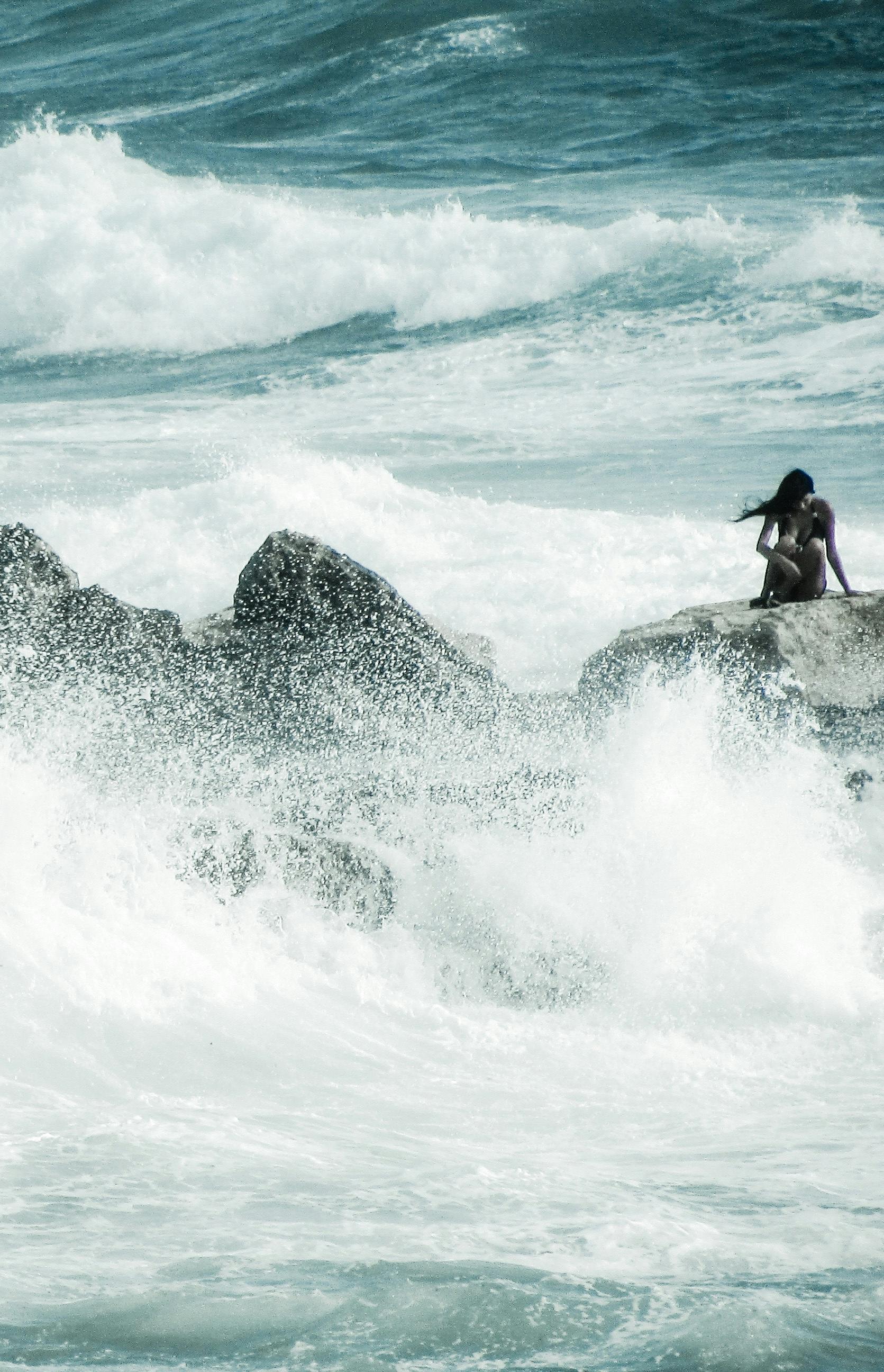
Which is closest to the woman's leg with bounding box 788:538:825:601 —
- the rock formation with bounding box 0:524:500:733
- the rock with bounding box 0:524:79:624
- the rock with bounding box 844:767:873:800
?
the rock with bounding box 844:767:873:800

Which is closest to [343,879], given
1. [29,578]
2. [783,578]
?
[29,578]

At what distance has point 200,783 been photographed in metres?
6.53

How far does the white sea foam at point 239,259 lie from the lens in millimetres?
18812

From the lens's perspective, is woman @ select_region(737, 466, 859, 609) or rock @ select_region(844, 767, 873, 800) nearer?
rock @ select_region(844, 767, 873, 800)

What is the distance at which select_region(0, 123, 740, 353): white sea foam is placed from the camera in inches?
741

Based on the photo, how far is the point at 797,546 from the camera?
7.83 meters

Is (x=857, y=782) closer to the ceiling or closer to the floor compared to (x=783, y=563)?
closer to the floor

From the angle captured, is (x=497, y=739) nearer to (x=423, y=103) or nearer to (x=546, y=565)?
(x=546, y=565)

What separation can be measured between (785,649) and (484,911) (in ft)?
7.96

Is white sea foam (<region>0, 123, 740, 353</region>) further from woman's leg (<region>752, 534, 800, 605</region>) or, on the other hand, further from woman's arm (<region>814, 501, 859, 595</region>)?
woman's leg (<region>752, 534, 800, 605</region>)

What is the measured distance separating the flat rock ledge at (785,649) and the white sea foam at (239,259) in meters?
12.1

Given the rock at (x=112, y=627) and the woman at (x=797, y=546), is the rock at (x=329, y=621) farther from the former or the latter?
the woman at (x=797, y=546)

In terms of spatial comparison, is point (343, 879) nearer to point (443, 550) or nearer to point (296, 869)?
point (296, 869)

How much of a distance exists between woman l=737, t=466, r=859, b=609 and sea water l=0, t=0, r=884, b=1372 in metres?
0.97
